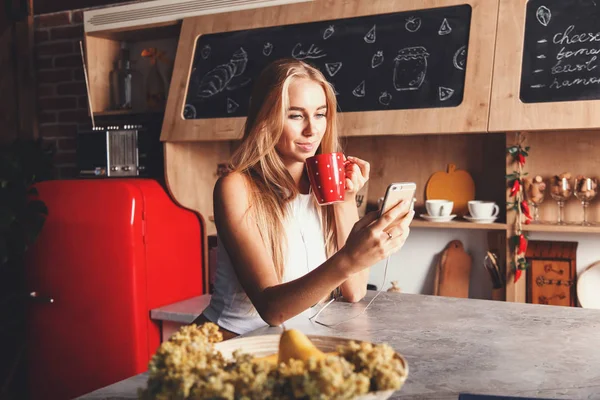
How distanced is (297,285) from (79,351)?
1.82 metres

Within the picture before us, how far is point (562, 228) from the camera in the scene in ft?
8.19

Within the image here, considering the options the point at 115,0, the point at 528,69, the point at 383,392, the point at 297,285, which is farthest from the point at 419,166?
the point at 383,392

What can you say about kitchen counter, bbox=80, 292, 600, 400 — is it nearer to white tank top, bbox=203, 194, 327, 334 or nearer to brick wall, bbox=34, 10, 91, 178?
white tank top, bbox=203, 194, 327, 334

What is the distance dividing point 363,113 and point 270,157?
2.94 ft

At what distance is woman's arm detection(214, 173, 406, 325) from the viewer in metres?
1.35

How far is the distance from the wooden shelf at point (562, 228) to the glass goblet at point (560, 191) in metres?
0.09

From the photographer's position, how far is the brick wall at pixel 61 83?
3.69 meters

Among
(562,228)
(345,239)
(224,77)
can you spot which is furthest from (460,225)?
(224,77)

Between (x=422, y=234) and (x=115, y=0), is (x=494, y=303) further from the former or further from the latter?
(x=115, y=0)

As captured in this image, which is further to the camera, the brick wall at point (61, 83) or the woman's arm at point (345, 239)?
the brick wall at point (61, 83)

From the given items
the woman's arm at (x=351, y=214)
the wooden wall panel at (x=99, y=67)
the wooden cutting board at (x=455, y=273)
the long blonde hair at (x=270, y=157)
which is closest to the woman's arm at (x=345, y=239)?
the woman's arm at (x=351, y=214)

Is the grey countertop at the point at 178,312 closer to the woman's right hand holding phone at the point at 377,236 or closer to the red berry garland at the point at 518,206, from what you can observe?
the red berry garland at the point at 518,206

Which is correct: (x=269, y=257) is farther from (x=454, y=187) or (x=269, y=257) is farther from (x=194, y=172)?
(x=194, y=172)

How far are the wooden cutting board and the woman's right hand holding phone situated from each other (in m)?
1.58
